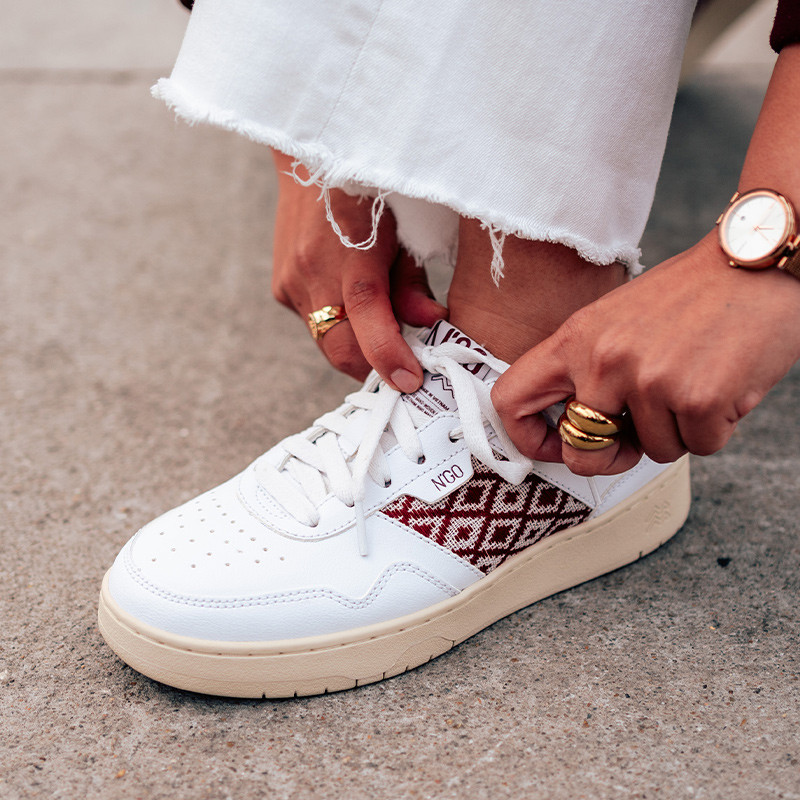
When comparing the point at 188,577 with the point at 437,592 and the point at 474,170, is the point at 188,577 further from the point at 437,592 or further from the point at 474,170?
the point at 474,170

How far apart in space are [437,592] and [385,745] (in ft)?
0.50

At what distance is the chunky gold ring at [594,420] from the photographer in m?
0.64

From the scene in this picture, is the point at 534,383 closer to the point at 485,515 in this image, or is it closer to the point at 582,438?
the point at 582,438

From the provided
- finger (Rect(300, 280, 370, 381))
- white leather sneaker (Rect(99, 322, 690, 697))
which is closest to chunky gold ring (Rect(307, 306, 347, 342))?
finger (Rect(300, 280, 370, 381))

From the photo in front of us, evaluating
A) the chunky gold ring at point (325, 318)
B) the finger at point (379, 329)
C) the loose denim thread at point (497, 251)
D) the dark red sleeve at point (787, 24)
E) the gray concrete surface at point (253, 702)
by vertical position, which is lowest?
the gray concrete surface at point (253, 702)

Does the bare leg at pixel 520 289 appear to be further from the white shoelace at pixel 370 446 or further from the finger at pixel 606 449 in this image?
the finger at pixel 606 449

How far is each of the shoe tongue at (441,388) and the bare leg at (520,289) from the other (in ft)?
0.04

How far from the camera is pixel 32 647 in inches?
31.3

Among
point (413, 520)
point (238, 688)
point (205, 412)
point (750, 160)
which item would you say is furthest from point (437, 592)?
point (205, 412)

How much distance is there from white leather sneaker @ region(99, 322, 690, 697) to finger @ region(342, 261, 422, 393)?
15 millimetres

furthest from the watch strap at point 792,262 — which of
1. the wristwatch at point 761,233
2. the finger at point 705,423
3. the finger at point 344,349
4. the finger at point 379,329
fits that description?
the finger at point 344,349

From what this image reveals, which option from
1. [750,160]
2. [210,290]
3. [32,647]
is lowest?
[210,290]

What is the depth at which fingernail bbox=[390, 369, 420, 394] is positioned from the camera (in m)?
0.80

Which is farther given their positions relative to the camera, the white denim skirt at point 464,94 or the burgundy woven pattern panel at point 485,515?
the burgundy woven pattern panel at point 485,515
